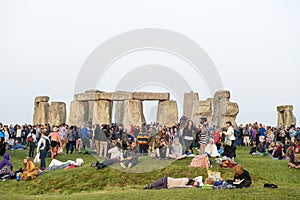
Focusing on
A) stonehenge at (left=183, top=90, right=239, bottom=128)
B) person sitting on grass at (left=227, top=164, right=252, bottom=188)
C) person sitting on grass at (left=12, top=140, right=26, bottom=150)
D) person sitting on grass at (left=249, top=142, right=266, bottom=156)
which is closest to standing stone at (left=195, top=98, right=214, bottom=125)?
stonehenge at (left=183, top=90, right=239, bottom=128)

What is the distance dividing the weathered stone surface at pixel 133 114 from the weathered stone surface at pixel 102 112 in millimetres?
1626

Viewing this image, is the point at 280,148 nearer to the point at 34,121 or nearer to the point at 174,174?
the point at 174,174

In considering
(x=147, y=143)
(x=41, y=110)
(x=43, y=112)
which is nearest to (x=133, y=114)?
(x=43, y=112)

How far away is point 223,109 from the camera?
4269 centimetres

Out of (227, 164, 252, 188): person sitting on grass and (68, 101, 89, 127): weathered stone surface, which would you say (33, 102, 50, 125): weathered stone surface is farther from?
(227, 164, 252, 188): person sitting on grass

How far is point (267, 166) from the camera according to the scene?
2117cm

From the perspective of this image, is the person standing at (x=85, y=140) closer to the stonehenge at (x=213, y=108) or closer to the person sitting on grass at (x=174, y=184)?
the person sitting on grass at (x=174, y=184)

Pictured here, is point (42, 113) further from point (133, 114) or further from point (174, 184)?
point (174, 184)

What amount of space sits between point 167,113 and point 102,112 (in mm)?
6179

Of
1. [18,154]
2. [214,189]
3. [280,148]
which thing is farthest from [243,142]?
[214,189]

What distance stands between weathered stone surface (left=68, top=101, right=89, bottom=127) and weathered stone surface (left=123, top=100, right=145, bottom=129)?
4146 mm

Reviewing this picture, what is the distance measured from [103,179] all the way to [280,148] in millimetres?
9984

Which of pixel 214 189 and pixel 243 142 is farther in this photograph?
pixel 243 142

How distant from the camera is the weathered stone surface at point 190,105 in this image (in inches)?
1748
